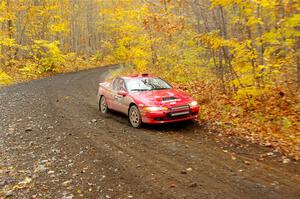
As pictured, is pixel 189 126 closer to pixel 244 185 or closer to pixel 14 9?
pixel 244 185

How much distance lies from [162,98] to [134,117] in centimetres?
110

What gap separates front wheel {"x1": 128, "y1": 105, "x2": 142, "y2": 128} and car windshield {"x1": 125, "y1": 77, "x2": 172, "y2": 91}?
857 millimetres

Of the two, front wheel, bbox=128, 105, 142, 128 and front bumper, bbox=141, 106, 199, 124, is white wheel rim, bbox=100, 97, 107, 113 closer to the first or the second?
front wheel, bbox=128, 105, 142, 128

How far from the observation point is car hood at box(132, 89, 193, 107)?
30.3ft

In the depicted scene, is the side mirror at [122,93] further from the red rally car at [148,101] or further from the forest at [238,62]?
the forest at [238,62]

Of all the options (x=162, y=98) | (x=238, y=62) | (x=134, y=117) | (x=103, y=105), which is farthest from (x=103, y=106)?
(x=238, y=62)

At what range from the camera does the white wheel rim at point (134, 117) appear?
956cm

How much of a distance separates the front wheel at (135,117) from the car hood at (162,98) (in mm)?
338

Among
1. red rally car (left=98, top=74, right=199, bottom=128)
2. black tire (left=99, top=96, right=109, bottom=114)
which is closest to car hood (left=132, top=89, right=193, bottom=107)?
red rally car (left=98, top=74, right=199, bottom=128)

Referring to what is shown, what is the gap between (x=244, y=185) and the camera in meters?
5.42

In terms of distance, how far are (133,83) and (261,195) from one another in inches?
254

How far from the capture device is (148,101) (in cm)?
931

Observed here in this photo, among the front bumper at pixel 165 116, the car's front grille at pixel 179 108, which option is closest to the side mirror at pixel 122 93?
the front bumper at pixel 165 116

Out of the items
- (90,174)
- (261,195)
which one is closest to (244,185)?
(261,195)
